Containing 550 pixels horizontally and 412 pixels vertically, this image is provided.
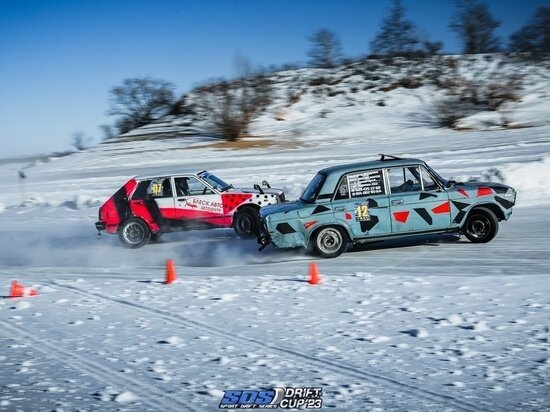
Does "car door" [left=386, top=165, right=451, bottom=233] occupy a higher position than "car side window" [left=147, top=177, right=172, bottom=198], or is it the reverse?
"car side window" [left=147, top=177, right=172, bottom=198]

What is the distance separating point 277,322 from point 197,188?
6.62 m

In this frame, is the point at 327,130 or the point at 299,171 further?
the point at 327,130

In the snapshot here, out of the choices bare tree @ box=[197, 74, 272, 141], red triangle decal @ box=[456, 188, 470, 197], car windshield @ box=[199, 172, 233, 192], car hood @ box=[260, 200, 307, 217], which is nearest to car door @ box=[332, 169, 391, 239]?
car hood @ box=[260, 200, 307, 217]

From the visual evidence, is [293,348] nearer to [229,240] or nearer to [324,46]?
[229,240]

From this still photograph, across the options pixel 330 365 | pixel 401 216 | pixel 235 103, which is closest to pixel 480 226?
pixel 401 216

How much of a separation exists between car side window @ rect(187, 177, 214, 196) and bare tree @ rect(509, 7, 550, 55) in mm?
46047

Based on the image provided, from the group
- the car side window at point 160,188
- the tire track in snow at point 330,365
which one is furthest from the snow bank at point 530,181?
the tire track in snow at point 330,365

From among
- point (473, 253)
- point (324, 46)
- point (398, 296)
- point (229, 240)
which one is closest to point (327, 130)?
point (324, 46)

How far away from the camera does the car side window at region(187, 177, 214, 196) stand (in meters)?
13.5

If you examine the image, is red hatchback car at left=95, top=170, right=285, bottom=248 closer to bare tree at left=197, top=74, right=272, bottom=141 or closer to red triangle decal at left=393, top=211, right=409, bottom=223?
red triangle decal at left=393, top=211, right=409, bottom=223

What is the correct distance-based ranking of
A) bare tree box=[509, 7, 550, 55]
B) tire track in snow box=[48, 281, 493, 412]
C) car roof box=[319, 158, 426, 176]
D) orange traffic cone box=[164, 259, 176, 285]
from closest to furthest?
tire track in snow box=[48, 281, 493, 412] → orange traffic cone box=[164, 259, 176, 285] → car roof box=[319, 158, 426, 176] → bare tree box=[509, 7, 550, 55]

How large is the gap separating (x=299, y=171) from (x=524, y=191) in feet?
34.2

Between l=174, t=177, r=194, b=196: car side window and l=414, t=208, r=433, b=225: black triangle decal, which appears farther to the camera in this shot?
l=174, t=177, r=194, b=196: car side window

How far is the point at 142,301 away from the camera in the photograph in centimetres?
875
